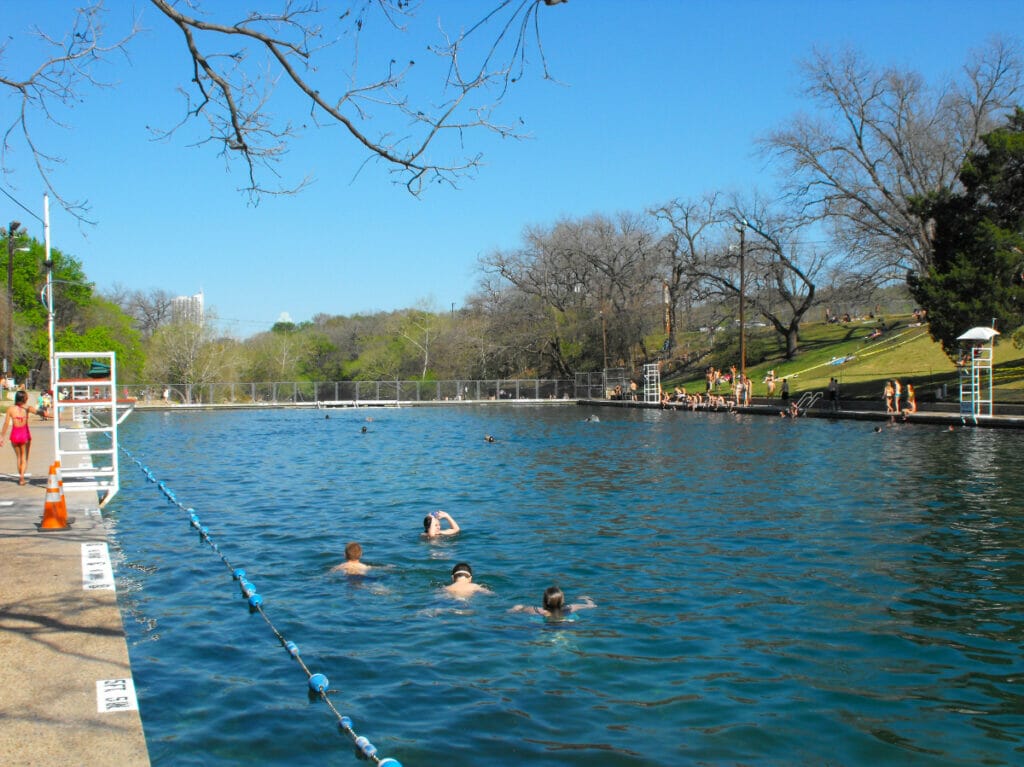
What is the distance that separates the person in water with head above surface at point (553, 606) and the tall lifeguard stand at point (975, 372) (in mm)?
25201

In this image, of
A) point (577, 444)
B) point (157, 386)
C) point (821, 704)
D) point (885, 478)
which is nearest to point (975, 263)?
point (577, 444)

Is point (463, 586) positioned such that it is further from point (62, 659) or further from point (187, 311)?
point (187, 311)

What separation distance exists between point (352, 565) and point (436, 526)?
244cm

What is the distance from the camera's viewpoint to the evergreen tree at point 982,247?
33.6m

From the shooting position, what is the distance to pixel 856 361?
53.4 metres

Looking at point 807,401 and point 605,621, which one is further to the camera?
point 807,401

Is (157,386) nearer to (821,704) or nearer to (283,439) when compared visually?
(283,439)

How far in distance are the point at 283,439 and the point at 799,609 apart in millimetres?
29133

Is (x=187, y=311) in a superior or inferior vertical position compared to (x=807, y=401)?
superior

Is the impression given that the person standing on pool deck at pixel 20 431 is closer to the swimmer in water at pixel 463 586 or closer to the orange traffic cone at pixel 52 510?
the orange traffic cone at pixel 52 510

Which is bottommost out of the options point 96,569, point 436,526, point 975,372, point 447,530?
point 447,530

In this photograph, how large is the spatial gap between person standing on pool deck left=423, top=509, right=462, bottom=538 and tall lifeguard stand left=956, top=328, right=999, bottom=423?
22.9 metres

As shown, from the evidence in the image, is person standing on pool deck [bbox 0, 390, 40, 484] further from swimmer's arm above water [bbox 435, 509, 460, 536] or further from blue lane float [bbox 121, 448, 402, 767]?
swimmer's arm above water [bbox 435, 509, 460, 536]

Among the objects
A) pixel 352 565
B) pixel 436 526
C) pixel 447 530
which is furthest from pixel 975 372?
pixel 352 565
